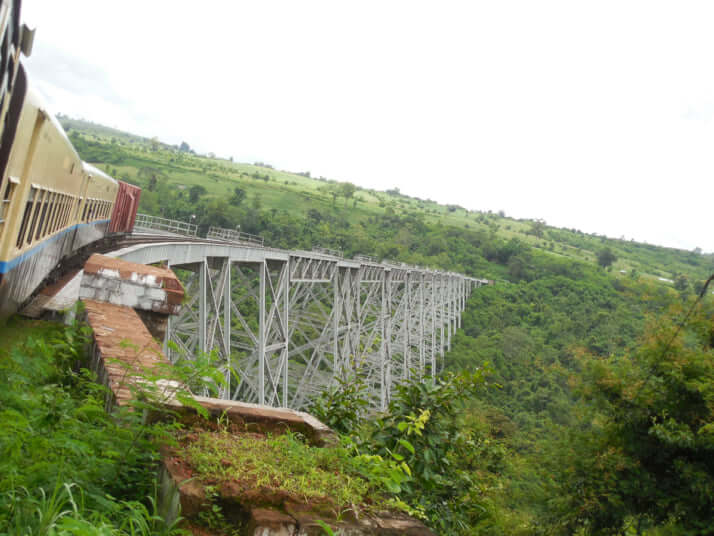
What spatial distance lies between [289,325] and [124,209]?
748cm

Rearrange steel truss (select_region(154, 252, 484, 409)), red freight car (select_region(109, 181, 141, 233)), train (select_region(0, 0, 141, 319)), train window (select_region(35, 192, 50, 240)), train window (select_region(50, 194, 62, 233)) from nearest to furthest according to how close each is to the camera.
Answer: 1. train (select_region(0, 0, 141, 319))
2. train window (select_region(35, 192, 50, 240))
3. train window (select_region(50, 194, 62, 233))
4. steel truss (select_region(154, 252, 484, 409))
5. red freight car (select_region(109, 181, 141, 233))

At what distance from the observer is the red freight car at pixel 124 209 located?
1580 cm

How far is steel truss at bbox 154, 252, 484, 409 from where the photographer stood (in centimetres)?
1017

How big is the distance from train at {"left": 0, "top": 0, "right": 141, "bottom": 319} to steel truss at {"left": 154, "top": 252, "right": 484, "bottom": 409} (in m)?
1.78

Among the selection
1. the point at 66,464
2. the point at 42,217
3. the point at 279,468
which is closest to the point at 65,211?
the point at 42,217

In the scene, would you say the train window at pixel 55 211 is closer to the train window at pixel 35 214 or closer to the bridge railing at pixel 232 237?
the train window at pixel 35 214

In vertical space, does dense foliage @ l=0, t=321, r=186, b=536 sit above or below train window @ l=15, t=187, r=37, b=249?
below

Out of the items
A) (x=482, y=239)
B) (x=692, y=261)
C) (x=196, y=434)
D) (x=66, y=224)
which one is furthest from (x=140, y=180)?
(x=692, y=261)

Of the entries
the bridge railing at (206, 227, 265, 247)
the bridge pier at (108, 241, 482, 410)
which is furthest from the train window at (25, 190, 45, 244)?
the bridge railing at (206, 227, 265, 247)

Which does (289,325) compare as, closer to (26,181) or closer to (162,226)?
(162,226)

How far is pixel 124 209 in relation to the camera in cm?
1744

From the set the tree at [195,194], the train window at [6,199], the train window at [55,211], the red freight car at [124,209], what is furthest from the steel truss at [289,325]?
the tree at [195,194]

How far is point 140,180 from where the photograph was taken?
3125 inches

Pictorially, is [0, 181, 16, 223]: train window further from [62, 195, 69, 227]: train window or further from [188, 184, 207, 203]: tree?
[188, 184, 207, 203]: tree
